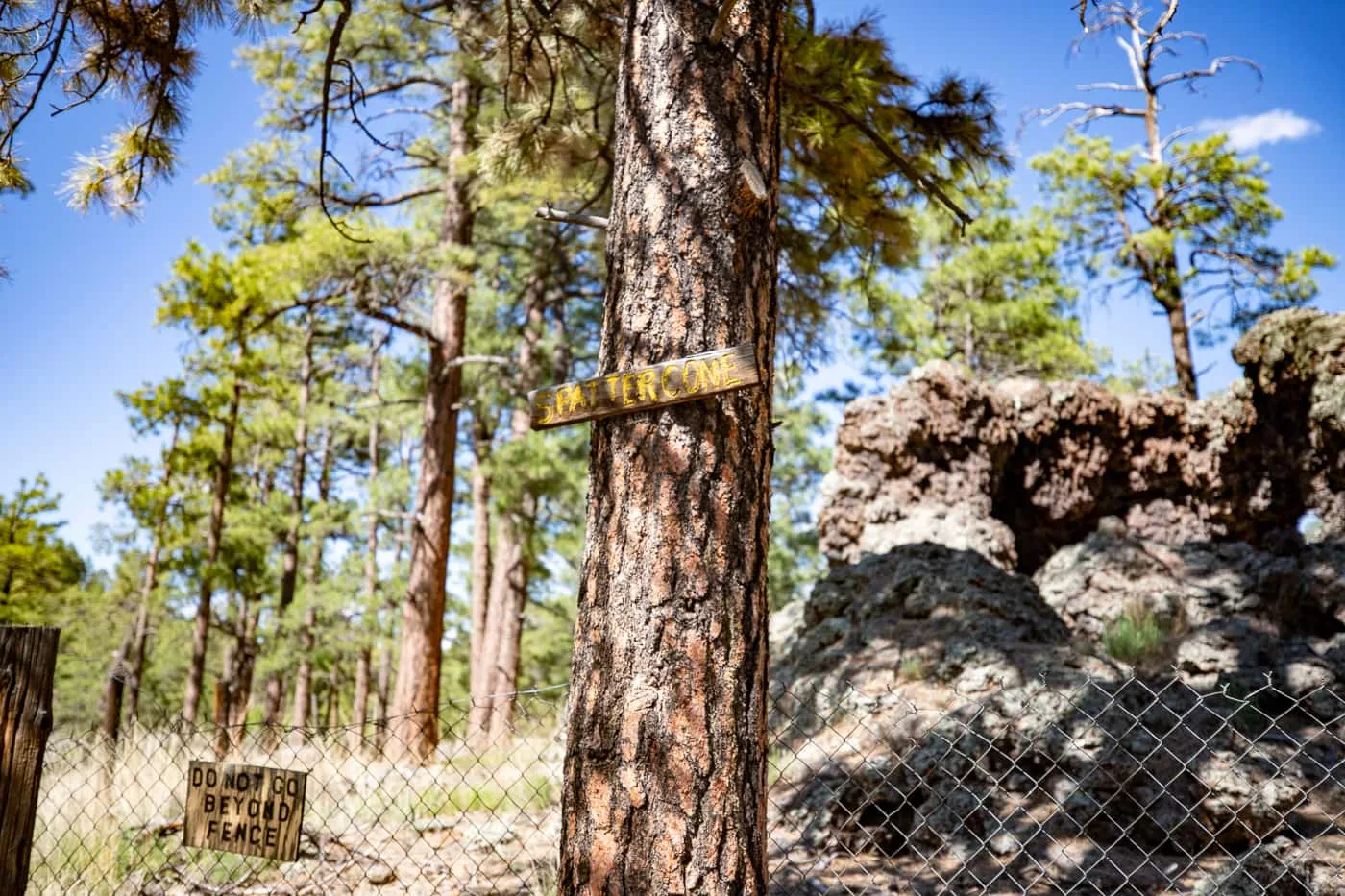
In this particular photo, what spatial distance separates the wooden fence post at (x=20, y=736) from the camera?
2865mm

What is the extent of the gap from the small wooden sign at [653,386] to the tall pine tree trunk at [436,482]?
6833 mm

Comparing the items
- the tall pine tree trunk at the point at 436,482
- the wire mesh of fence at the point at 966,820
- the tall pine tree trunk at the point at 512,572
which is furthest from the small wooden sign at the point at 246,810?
the tall pine tree trunk at the point at 512,572

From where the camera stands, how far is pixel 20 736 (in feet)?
9.58

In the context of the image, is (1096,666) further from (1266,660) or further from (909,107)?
(909,107)

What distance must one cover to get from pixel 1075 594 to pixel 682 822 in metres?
6.70

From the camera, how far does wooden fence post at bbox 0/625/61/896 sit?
287cm

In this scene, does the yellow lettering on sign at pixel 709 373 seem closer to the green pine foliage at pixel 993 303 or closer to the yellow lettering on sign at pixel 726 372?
the yellow lettering on sign at pixel 726 372

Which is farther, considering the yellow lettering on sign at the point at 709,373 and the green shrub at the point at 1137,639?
the green shrub at the point at 1137,639

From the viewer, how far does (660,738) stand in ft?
6.97

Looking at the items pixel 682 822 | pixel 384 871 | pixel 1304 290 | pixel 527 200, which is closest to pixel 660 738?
pixel 682 822

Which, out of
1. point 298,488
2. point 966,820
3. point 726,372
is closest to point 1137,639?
point 966,820

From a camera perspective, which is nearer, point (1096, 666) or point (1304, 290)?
point (1096, 666)

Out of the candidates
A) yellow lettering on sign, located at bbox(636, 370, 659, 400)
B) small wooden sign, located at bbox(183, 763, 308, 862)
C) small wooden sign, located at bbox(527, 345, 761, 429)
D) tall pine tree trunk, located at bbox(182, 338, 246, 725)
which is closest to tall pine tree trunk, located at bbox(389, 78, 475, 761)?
tall pine tree trunk, located at bbox(182, 338, 246, 725)

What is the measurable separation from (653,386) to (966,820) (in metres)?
3.08
